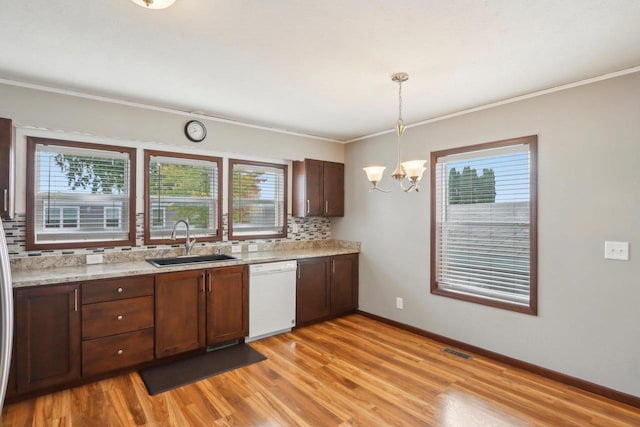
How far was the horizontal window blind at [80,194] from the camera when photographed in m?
2.93

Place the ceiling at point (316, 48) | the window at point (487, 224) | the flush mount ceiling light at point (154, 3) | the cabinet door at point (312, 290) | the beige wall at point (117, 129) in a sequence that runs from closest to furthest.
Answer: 1. the flush mount ceiling light at point (154, 3)
2. the ceiling at point (316, 48)
3. the beige wall at point (117, 129)
4. the window at point (487, 224)
5. the cabinet door at point (312, 290)

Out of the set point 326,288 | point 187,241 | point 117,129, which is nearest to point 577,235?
point 326,288

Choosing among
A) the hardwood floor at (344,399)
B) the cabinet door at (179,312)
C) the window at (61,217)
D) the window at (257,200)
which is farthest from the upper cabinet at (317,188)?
the window at (61,217)

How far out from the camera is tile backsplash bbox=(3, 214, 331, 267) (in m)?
2.80

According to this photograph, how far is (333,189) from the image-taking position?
4.66m

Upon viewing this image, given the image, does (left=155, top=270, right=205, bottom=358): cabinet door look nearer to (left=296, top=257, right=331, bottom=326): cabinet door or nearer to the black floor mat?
the black floor mat

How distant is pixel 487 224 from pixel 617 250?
1.00 metres

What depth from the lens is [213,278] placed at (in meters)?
3.27

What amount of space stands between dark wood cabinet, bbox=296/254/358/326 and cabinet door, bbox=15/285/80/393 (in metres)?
2.12

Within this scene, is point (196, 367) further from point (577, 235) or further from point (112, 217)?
point (577, 235)

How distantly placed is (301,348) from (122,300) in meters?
1.70

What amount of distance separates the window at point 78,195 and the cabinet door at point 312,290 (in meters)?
1.83

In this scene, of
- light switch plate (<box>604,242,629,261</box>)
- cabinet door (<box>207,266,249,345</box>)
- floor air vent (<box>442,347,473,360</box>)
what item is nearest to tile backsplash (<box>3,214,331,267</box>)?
cabinet door (<box>207,266,249,345</box>)

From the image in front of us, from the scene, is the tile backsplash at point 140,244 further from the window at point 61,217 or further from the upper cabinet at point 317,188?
the upper cabinet at point 317,188
